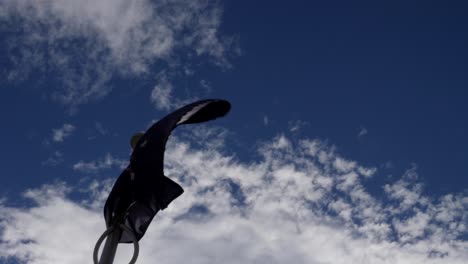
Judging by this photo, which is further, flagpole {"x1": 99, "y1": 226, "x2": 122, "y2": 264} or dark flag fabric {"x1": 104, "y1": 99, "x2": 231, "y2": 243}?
dark flag fabric {"x1": 104, "y1": 99, "x2": 231, "y2": 243}

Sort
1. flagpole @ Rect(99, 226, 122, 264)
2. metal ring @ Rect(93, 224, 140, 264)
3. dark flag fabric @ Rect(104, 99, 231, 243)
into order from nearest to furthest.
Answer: flagpole @ Rect(99, 226, 122, 264)
metal ring @ Rect(93, 224, 140, 264)
dark flag fabric @ Rect(104, 99, 231, 243)

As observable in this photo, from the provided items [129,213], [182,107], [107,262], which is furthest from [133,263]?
[182,107]

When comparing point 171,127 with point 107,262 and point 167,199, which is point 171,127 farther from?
point 107,262

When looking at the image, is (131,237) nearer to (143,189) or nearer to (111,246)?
(111,246)

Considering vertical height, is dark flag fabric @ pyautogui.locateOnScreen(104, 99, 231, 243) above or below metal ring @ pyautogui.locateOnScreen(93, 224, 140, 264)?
above

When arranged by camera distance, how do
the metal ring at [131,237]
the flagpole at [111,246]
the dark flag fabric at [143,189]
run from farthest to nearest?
the dark flag fabric at [143,189], the metal ring at [131,237], the flagpole at [111,246]

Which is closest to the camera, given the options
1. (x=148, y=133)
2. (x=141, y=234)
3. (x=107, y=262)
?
(x=107, y=262)

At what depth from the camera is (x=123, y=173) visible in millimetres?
3180

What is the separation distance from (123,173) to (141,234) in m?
0.51

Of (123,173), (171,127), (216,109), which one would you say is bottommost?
(123,173)

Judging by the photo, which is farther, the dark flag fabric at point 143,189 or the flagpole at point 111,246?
the dark flag fabric at point 143,189

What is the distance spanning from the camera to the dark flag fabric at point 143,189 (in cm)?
307

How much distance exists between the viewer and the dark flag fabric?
3066mm

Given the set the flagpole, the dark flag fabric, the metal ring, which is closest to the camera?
the flagpole
